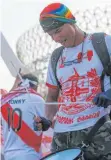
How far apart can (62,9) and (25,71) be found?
174 centimetres

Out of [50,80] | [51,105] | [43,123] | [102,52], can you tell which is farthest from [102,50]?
[43,123]

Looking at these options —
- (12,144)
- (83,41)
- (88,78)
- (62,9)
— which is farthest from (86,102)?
(12,144)

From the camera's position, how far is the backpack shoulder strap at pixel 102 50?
309cm

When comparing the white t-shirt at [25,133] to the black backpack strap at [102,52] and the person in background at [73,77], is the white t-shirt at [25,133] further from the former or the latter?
the black backpack strap at [102,52]

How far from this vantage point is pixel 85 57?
3.19 metres

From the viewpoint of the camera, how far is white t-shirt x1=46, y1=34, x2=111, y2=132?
312 cm

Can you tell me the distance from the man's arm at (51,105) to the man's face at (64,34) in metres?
0.42

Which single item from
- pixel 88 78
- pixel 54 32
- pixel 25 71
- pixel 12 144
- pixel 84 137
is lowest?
pixel 12 144

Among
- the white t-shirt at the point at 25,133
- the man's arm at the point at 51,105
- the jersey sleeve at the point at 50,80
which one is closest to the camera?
the jersey sleeve at the point at 50,80

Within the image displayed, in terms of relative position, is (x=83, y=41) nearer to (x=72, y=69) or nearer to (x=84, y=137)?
(x=72, y=69)

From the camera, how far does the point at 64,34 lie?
317 centimetres

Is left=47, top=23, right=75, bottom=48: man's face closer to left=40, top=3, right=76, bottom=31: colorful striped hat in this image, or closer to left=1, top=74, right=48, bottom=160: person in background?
left=40, top=3, right=76, bottom=31: colorful striped hat

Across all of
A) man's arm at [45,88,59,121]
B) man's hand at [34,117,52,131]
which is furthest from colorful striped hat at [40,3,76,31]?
man's hand at [34,117,52,131]

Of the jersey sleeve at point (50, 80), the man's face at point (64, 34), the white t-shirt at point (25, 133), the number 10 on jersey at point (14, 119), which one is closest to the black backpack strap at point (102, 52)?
the man's face at point (64, 34)
